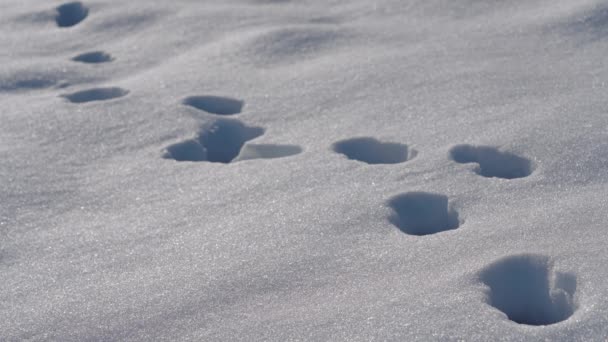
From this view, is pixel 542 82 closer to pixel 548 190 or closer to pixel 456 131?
pixel 456 131

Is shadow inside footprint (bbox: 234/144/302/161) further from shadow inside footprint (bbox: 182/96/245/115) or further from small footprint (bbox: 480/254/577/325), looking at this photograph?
Result: small footprint (bbox: 480/254/577/325)

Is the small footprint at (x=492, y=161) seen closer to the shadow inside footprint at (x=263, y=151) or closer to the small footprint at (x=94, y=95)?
the shadow inside footprint at (x=263, y=151)

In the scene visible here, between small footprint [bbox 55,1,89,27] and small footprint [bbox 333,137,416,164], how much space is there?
2116 mm

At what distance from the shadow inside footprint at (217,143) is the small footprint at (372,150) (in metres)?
0.35

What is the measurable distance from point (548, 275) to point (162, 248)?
1.05 metres

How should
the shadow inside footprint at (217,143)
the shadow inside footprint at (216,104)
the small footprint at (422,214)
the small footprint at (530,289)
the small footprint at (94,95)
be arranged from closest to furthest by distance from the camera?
the small footprint at (530,289) → the small footprint at (422,214) → the shadow inside footprint at (217,143) → the shadow inside footprint at (216,104) → the small footprint at (94,95)

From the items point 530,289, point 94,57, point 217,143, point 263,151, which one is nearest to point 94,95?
Answer: point 94,57

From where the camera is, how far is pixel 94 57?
3629 mm

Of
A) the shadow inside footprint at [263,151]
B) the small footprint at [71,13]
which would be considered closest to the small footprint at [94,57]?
the small footprint at [71,13]

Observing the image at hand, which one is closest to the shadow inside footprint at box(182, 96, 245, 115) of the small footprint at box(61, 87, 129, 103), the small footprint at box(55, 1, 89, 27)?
the small footprint at box(61, 87, 129, 103)

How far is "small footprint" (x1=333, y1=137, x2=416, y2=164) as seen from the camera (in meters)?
2.60

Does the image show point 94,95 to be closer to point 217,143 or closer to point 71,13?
point 217,143

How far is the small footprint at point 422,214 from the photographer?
2.21 meters

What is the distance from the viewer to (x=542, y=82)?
2.93 m
